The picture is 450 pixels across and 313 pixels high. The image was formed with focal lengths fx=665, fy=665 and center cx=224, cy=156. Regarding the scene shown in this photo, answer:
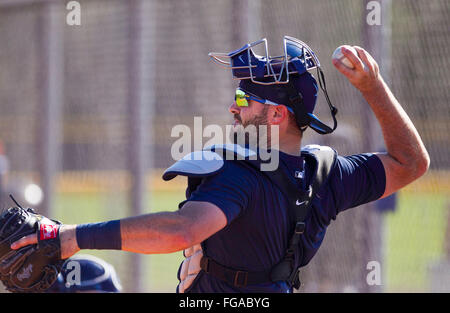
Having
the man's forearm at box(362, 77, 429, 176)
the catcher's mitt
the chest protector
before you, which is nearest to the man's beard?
the chest protector

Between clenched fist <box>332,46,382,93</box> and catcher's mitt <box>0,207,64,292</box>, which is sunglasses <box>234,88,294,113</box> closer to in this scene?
clenched fist <box>332,46,382,93</box>

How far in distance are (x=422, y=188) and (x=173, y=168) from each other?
8.38 ft

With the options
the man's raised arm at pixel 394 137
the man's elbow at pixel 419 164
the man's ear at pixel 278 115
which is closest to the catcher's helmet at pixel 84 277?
the man's ear at pixel 278 115

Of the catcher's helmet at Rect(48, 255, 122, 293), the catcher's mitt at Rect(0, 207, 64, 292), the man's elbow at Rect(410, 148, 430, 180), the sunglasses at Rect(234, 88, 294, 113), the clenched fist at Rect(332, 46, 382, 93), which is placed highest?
the clenched fist at Rect(332, 46, 382, 93)

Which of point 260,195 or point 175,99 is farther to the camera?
point 175,99

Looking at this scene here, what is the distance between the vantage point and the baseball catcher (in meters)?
2.43

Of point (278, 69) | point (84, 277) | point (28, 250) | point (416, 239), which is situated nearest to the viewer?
point (28, 250)

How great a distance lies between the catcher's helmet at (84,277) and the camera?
3881 mm

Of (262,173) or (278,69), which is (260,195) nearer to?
(262,173)

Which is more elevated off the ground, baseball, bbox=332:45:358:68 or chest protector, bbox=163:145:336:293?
baseball, bbox=332:45:358:68

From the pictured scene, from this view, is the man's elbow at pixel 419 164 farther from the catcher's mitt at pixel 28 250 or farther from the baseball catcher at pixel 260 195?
the catcher's mitt at pixel 28 250

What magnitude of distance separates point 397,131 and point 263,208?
80cm

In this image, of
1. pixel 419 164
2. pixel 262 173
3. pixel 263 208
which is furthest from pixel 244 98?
pixel 419 164

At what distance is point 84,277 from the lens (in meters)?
3.98
